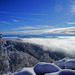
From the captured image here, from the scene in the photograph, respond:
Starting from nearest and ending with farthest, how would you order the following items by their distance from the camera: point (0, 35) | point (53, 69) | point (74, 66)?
1. point (53, 69)
2. point (74, 66)
3. point (0, 35)

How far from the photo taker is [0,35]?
58.8 feet

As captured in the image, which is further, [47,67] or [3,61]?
[3,61]

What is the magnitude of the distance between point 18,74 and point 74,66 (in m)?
4.08

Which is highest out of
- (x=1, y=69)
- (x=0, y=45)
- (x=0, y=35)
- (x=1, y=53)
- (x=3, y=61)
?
(x=0, y=35)

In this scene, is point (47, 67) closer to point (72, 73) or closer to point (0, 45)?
point (72, 73)

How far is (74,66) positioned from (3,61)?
51.3 feet

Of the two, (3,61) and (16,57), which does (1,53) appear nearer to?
(3,61)

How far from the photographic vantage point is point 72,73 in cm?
466

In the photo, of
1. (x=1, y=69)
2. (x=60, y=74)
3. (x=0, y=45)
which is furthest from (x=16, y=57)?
(x=60, y=74)

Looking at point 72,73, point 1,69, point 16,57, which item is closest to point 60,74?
point 72,73

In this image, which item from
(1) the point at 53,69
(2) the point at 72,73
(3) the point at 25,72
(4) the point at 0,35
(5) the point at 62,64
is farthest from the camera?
(4) the point at 0,35

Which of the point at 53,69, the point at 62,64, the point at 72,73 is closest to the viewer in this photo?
the point at 72,73

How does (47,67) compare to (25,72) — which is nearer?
(25,72)

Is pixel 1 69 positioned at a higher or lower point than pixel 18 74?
lower
